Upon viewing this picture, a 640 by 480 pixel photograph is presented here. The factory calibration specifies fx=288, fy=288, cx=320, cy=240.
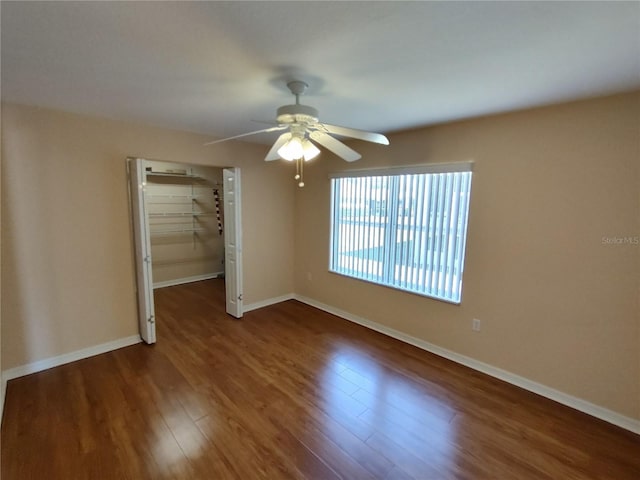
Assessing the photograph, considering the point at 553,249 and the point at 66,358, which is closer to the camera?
the point at 553,249

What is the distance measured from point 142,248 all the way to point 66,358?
1.28 m

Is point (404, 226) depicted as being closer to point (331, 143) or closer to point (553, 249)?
point (553, 249)

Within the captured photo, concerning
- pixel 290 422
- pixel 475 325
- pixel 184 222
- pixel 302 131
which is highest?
pixel 302 131

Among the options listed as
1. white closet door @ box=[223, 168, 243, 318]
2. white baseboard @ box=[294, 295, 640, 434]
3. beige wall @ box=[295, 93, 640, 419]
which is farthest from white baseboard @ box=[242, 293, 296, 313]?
beige wall @ box=[295, 93, 640, 419]

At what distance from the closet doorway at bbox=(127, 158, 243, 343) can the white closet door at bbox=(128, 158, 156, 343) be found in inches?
40.5

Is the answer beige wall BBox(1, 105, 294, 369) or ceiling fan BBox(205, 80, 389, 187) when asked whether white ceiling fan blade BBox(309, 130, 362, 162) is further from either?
beige wall BBox(1, 105, 294, 369)

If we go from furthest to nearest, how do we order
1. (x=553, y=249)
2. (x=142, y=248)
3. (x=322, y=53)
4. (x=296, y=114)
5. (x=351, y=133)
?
(x=142, y=248), (x=553, y=249), (x=351, y=133), (x=296, y=114), (x=322, y=53)

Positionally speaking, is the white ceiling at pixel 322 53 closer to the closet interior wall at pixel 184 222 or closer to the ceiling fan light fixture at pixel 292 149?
the ceiling fan light fixture at pixel 292 149

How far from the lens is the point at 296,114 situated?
5.84 ft

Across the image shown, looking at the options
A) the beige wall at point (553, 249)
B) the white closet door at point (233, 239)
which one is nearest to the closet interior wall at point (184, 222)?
the white closet door at point (233, 239)

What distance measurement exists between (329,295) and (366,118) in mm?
2538

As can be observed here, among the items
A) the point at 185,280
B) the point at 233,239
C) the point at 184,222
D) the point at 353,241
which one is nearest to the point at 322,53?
the point at 353,241

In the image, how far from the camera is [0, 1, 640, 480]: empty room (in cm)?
149

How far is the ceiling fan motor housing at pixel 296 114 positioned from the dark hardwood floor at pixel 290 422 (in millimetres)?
2140
